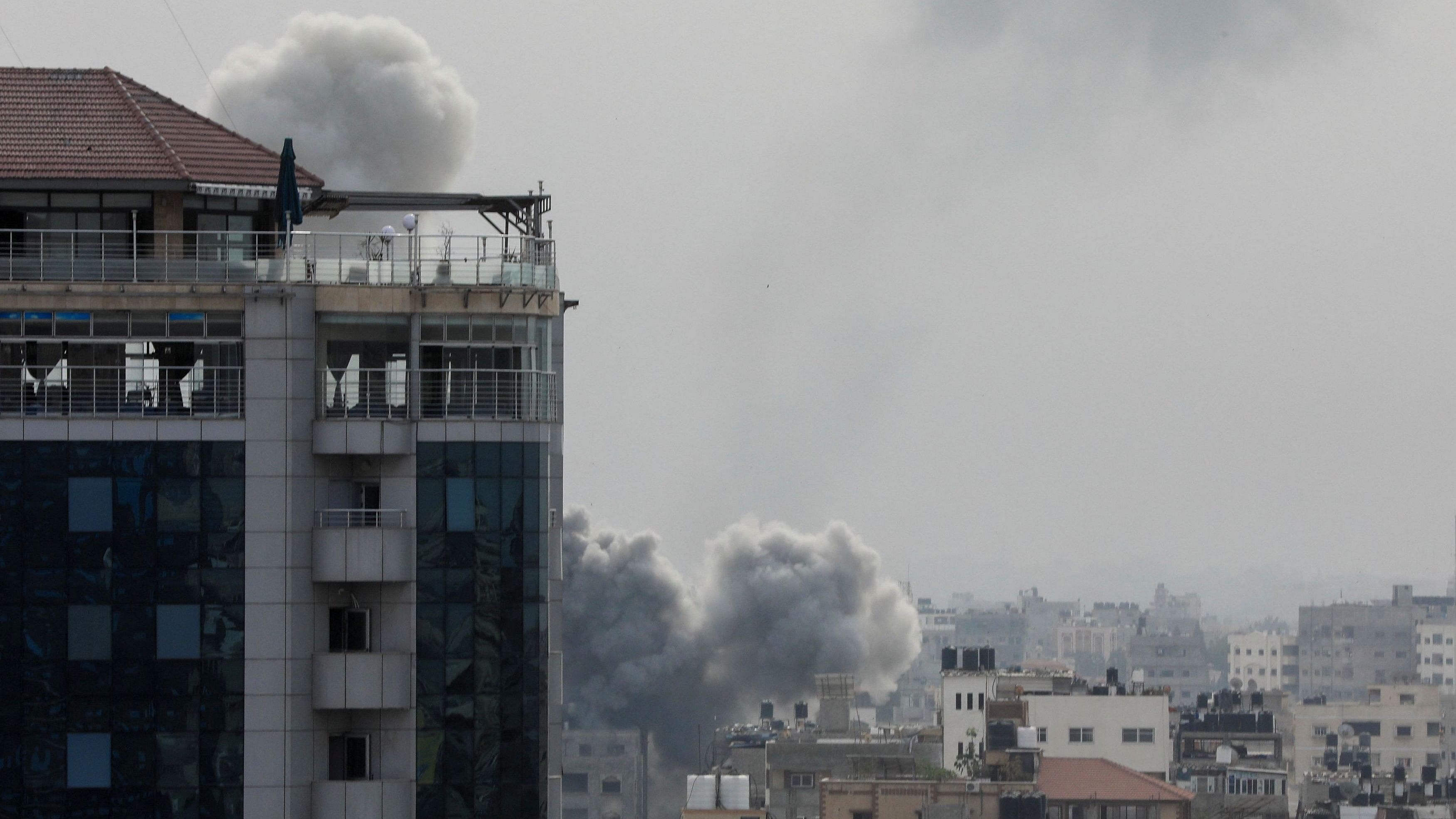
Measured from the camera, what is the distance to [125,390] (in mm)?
37312

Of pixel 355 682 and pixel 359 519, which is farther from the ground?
pixel 359 519

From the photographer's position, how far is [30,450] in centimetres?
3684

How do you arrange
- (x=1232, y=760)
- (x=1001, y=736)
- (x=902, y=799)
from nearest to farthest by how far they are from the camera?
1. (x=902, y=799)
2. (x=1001, y=736)
3. (x=1232, y=760)

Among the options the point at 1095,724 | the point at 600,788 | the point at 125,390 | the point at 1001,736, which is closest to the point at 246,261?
the point at 125,390

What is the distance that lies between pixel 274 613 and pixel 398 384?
3793 mm

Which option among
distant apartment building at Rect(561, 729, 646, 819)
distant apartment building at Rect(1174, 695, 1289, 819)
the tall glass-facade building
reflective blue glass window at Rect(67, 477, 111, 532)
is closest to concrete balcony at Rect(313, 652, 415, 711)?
the tall glass-facade building

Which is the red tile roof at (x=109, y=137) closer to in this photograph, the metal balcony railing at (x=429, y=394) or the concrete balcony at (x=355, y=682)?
the metal balcony railing at (x=429, y=394)

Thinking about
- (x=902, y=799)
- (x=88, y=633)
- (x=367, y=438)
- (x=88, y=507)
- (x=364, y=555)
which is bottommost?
(x=902, y=799)

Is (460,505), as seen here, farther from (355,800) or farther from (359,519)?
(355,800)

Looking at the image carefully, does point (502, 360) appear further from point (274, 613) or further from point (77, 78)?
→ point (77, 78)

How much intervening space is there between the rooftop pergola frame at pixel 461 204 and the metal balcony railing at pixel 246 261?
3587 mm

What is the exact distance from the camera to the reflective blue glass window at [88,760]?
3606cm

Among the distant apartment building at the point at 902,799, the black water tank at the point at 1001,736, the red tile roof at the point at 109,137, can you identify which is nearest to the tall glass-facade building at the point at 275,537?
the red tile roof at the point at 109,137

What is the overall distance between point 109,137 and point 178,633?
834 cm
